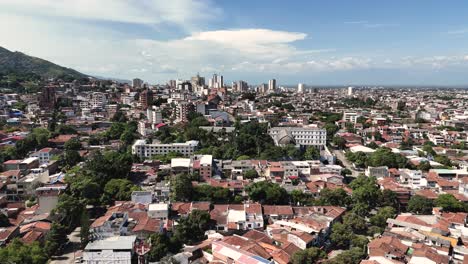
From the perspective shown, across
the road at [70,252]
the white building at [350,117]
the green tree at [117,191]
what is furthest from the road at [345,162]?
the road at [70,252]

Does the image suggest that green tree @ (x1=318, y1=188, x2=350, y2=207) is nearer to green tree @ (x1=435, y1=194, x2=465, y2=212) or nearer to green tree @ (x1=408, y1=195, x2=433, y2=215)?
green tree @ (x1=408, y1=195, x2=433, y2=215)

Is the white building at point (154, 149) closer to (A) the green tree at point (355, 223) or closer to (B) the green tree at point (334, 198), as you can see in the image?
(B) the green tree at point (334, 198)

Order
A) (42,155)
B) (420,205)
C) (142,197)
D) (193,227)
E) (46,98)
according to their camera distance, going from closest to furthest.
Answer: (193,227)
(142,197)
(420,205)
(42,155)
(46,98)

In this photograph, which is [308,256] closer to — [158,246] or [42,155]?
[158,246]

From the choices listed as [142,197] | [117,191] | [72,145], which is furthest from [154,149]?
[142,197]

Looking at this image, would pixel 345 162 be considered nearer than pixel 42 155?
No

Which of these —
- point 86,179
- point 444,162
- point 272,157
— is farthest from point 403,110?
point 86,179

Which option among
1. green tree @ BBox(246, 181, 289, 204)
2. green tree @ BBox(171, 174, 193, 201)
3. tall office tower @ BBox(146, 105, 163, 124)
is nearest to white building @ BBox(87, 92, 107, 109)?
tall office tower @ BBox(146, 105, 163, 124)
